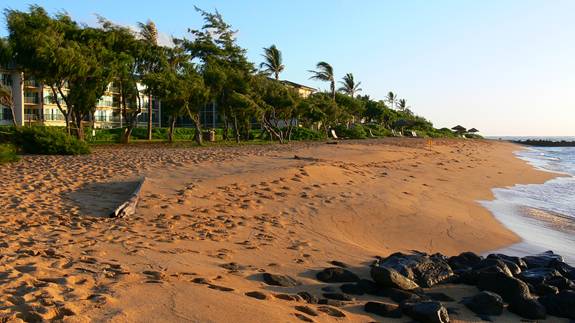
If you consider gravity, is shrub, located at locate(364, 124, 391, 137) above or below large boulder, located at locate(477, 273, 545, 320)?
above

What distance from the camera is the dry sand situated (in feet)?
13.2

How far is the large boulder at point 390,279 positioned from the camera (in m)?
5.15

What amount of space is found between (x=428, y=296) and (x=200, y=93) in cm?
2621

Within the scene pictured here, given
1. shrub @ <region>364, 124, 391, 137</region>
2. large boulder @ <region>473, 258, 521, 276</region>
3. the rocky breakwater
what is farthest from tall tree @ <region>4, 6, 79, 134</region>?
shrub @ <region>364, 124, 391, 137</region>

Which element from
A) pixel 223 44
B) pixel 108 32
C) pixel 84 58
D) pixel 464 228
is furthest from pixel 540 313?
pixel 223 44

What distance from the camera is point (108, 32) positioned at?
103 feet

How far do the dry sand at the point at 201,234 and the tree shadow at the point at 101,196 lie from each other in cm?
4

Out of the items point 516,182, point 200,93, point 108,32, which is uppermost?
point 108,32

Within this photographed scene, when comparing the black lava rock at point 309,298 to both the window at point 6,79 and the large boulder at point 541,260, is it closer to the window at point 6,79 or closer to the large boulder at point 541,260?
the large boulder at point 541,260

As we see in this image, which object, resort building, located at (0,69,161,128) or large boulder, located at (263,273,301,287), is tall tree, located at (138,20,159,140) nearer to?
resort building, located at (0,69,161,128)

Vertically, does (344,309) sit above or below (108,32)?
below

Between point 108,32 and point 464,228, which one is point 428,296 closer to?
point 464,228

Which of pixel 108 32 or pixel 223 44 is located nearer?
pixel 108 32

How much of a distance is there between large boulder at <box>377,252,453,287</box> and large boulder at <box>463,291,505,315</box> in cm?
62
